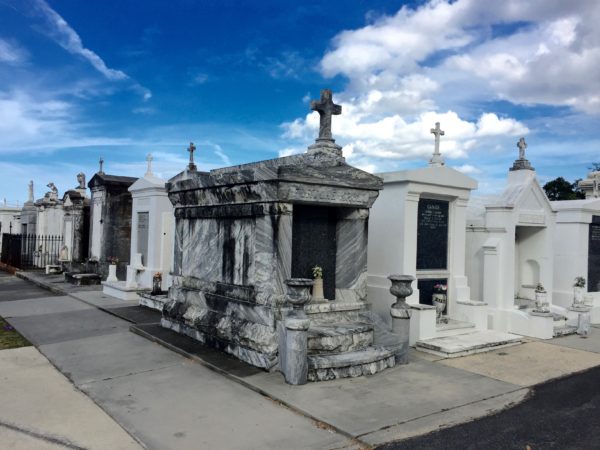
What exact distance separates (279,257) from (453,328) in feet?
13.1

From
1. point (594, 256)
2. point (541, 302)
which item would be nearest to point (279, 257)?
point (541, 302)

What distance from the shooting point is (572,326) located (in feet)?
33.6

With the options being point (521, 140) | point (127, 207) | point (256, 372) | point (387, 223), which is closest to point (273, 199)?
point (256, 372)

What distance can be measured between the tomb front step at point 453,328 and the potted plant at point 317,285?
2467 millimetres

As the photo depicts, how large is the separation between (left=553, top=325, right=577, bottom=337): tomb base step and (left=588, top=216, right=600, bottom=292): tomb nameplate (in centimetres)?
263

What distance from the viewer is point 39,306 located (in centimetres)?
1130

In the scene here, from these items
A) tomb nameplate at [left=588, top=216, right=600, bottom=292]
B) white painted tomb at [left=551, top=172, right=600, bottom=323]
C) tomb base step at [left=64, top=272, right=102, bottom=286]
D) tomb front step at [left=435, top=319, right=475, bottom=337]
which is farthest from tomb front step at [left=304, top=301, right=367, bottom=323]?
tomb base step at [left=64, top=272, right=102, bottom=286]

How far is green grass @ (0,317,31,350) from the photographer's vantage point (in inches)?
299

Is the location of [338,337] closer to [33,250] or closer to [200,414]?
[200,414]

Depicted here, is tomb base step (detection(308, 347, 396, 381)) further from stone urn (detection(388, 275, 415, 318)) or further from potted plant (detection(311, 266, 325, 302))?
potted plant (detection(311, 266, 325, 302))

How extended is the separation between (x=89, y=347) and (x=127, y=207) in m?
8.92

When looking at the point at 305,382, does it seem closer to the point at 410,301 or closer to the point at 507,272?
the point at 410,301

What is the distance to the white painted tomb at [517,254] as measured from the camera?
9.85 m

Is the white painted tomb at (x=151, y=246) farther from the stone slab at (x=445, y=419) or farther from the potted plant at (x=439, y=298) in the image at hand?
the stone slab at (x=445, y=419)
